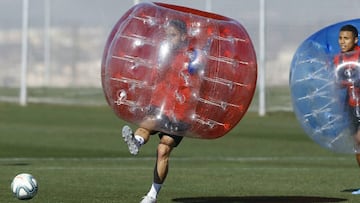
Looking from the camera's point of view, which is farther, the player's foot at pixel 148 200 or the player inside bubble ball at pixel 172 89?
the player's foot at pixel 148 200

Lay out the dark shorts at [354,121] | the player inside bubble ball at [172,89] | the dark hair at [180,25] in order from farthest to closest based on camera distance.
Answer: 1. the dark shorts at [354,121]
2. the dark hair at [180,25]
3. the player inside bubble ball at [172,89]

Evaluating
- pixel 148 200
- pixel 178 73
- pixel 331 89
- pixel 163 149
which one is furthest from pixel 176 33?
pixel 331 89

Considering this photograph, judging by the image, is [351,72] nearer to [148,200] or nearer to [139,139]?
[139,139]

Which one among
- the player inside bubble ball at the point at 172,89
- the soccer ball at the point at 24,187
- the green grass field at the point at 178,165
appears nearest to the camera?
the player inside bubble ball at the point at 172,89

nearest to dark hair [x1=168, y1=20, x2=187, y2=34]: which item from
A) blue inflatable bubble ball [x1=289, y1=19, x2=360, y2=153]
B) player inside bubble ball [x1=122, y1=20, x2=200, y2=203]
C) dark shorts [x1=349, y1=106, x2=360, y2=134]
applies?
player inside bubble ball [x1=122, y1=20, x2=200, y2=203]

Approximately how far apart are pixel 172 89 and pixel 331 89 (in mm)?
2071

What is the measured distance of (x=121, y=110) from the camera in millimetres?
12320

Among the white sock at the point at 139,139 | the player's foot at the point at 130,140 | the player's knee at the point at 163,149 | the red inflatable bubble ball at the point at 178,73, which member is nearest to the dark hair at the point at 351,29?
the red inflatable bubble ball at the point at 178,73

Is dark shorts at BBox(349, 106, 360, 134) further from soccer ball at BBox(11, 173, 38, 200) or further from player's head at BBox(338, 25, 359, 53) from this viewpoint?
soccer ball at BBox(11, 173, 38, 200)

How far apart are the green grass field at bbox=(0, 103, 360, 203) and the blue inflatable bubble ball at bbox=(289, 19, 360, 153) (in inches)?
31.0

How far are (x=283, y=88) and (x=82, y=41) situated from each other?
7.54 m

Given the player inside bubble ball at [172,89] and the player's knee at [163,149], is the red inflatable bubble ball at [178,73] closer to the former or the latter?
the player inside bubble ball at [172,89]

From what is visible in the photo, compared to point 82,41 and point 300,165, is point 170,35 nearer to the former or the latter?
point 300,165

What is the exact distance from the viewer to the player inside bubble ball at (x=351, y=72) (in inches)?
517
